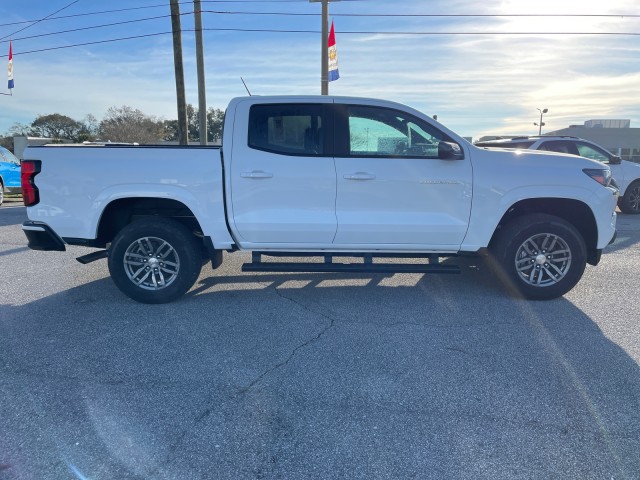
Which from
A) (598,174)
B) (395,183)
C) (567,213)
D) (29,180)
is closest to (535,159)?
(598,174)

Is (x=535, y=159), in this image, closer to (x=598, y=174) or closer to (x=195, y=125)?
(x=598, y=174)

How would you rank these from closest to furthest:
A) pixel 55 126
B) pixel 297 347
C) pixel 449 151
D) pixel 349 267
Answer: pixel 297 347 → pixel 449 151 → pixel 349 267 → pixel 55 126

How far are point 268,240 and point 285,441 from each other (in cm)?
251

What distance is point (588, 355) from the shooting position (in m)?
3.68

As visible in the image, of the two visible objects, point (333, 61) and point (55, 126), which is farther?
point (55, 126)

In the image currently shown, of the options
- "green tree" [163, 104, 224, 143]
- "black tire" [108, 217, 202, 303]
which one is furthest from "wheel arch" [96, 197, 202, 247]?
"green tree" [163, 104, 224, 143]

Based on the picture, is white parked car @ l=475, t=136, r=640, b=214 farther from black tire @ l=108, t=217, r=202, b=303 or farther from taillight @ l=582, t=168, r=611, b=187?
black tire @ l=108, t=217, r=202, b=303

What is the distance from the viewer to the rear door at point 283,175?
4.61 m

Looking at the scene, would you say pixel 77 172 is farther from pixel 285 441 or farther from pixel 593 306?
pixel 593 306

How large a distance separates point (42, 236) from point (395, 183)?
3.75 metres

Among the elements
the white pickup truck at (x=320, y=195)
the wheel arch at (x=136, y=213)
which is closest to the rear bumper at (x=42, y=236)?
the white pickup truck at (x=320, y=195)

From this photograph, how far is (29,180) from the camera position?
460cm

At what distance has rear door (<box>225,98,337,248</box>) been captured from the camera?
4.61 meters

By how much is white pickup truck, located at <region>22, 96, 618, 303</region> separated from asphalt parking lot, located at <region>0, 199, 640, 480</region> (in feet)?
1.75
